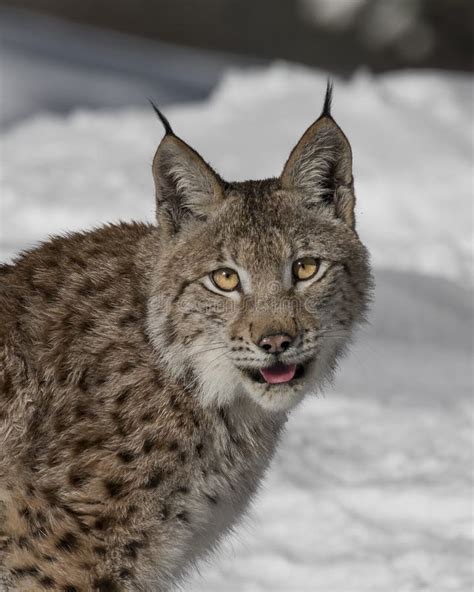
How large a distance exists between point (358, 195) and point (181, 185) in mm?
4263

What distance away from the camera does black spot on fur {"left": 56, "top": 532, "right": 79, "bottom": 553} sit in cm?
384

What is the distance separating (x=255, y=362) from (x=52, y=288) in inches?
31.9

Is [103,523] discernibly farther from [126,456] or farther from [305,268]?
[305,268]

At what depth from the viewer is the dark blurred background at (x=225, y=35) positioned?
11.9 m

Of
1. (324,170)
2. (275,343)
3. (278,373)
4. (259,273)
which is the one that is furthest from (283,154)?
(275,343)

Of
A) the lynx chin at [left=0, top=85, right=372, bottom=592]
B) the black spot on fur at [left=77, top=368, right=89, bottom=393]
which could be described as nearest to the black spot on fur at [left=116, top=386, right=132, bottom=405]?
the lynx chin at [left=0, top=85, right=372, bottom=592]

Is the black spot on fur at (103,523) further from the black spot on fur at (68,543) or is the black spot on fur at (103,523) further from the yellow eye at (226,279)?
the yellow eye at (226,279)

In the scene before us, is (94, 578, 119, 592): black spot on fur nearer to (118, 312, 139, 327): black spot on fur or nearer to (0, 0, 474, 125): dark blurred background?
(118, 312, 139, 327): black spot on fur

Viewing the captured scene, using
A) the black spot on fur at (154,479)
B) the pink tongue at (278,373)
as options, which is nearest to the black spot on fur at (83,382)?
the black spot on fur at (154,479)

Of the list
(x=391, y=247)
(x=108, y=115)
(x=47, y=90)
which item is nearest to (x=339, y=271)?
(x=391, y=247)

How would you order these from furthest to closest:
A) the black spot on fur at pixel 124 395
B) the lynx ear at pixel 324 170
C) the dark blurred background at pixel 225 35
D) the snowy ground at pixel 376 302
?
the dark blurred background at pixel 225 35 → the snowy ground at pixel 376 302 → the lynx ear at pixel 324 170 → the black spot on fur at pixel 124 395

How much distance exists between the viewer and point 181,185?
13.8 feet

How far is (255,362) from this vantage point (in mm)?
3881

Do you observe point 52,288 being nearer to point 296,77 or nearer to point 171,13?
point 296,77
